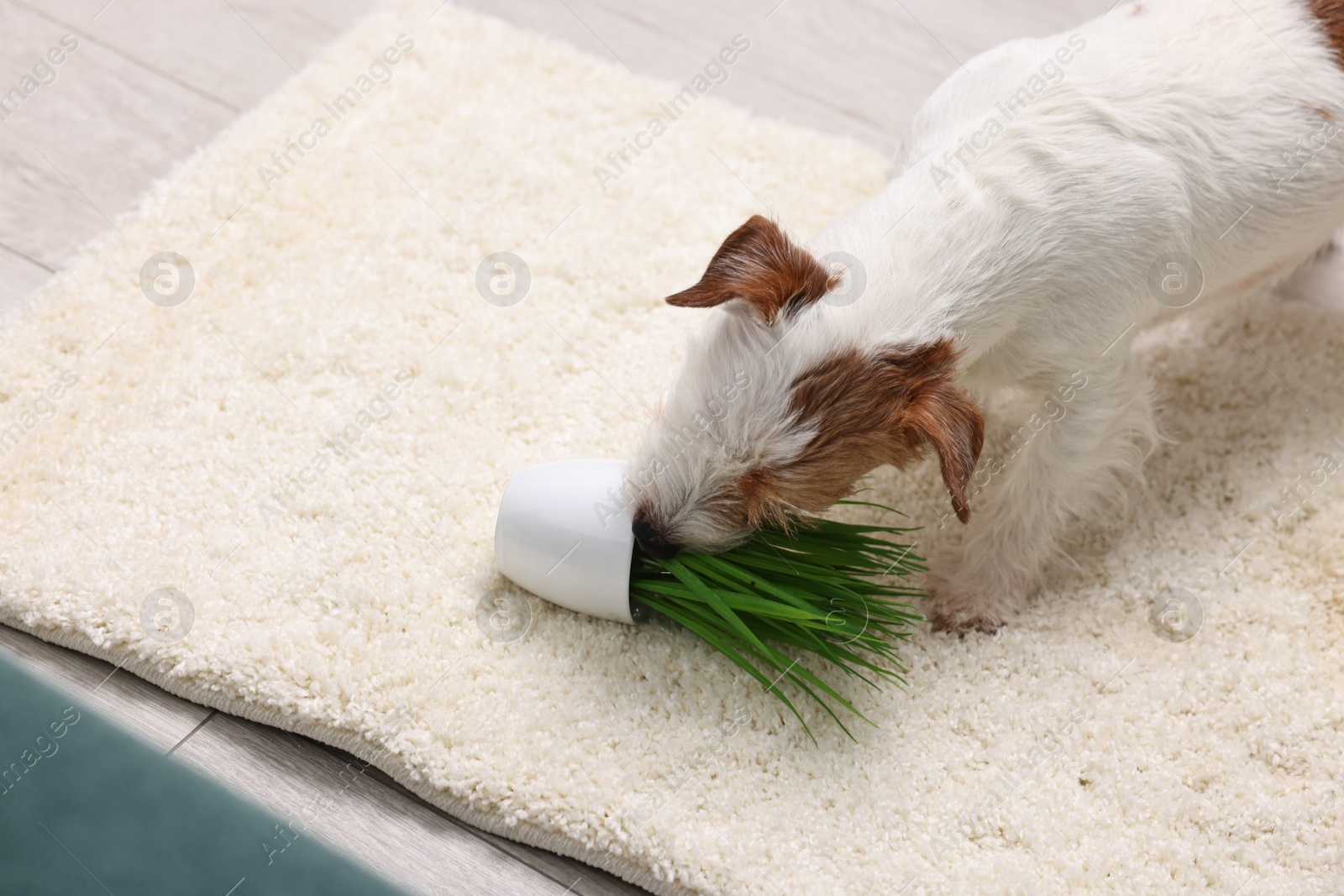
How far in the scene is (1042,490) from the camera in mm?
1931

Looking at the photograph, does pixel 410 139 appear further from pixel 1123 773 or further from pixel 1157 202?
pixel 1123 773

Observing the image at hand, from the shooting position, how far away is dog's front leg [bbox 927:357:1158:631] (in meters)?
1.87

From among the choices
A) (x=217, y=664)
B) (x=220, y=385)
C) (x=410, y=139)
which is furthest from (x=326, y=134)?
(x=217, y=664)

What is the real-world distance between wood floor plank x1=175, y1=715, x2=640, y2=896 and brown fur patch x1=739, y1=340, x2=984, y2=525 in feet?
2.60

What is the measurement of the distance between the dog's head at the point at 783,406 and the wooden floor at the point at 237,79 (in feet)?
2.56

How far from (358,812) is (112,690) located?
20.3 inches

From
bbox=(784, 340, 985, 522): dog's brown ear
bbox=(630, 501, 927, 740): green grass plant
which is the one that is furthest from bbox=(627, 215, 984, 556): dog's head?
bbox=(630, 501, 927, 740): green grass plant

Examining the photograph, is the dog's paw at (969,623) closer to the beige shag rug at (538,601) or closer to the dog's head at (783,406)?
the beige shag rug at (538,601)

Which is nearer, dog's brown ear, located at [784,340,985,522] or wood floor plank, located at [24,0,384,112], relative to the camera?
dog's brown ear, located at [784,340,985,522]

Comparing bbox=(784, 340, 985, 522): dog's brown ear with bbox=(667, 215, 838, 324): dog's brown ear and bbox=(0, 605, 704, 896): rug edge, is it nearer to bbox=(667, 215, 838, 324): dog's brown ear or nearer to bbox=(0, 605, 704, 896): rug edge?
bbox=(667, 215, 838, 324): dog's brown ear

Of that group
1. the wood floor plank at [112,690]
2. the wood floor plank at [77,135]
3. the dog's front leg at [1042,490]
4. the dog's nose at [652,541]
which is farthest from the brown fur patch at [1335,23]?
the wood floor plank at [77,135]

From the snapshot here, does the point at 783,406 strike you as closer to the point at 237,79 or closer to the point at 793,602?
the point at 793,602

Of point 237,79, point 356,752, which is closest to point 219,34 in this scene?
point 237,79

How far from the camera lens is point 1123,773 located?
1.82 m
